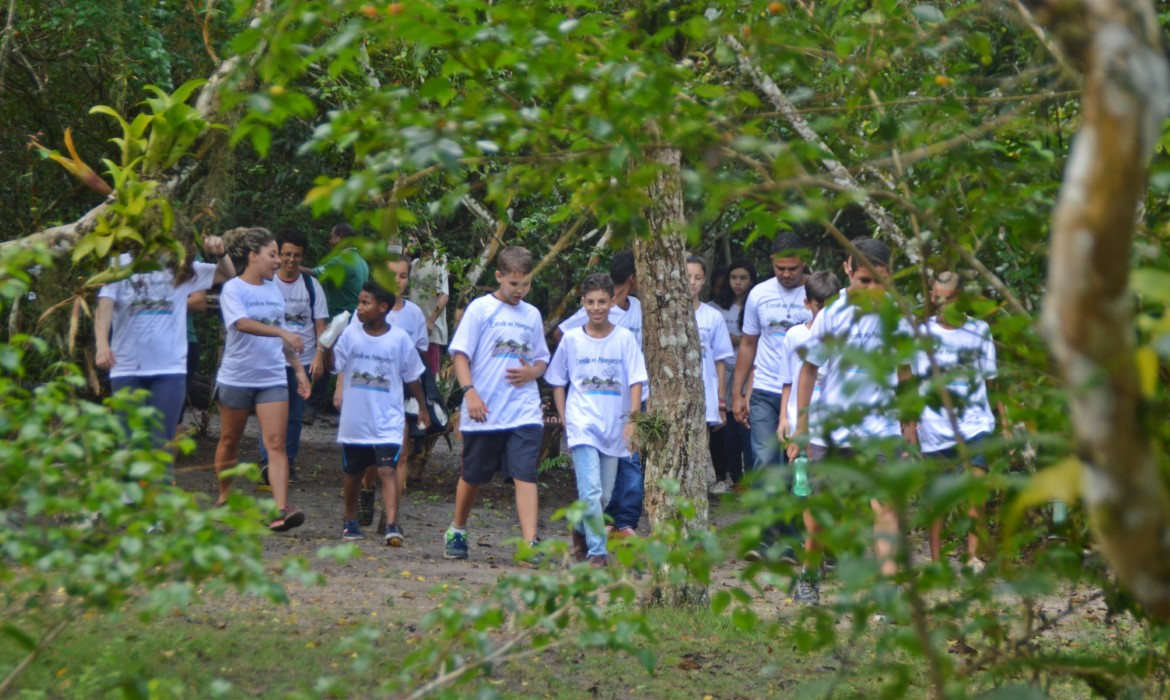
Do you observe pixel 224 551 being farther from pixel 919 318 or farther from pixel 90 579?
pixel 919 318

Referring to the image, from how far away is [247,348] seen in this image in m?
8.24

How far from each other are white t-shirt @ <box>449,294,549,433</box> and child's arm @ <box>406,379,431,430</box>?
3.40 ft

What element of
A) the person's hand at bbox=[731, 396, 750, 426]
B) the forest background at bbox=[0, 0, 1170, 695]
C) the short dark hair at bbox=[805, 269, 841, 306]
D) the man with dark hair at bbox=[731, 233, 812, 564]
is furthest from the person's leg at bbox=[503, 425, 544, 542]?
the forest background at bbox=[0, 0, 1170, 695]

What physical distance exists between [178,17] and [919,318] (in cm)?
860

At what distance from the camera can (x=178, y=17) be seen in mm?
10469

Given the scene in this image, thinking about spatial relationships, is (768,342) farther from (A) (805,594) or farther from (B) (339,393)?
(B) (339,393)

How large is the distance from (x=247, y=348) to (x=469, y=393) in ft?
4.80

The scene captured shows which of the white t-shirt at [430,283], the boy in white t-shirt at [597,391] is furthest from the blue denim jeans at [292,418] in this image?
the boy in white t-shirt at [597,391]

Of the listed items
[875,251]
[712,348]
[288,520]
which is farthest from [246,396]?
[875,251]

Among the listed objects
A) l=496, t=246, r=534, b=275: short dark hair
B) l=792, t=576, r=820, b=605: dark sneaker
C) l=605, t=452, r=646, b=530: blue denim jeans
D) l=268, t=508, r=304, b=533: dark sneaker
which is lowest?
l=792, t=576, r=820, b=605: dark sneaker

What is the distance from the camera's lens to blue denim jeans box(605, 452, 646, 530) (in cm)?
807

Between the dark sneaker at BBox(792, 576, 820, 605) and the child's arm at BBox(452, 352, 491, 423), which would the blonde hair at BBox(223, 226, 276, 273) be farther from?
the dark sneaker at BBox(792, 576, 820, 605)

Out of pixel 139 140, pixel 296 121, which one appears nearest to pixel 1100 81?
pixel 139 140

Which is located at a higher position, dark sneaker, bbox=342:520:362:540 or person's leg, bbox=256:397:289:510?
person's leg, bbox=256:397:289:510
